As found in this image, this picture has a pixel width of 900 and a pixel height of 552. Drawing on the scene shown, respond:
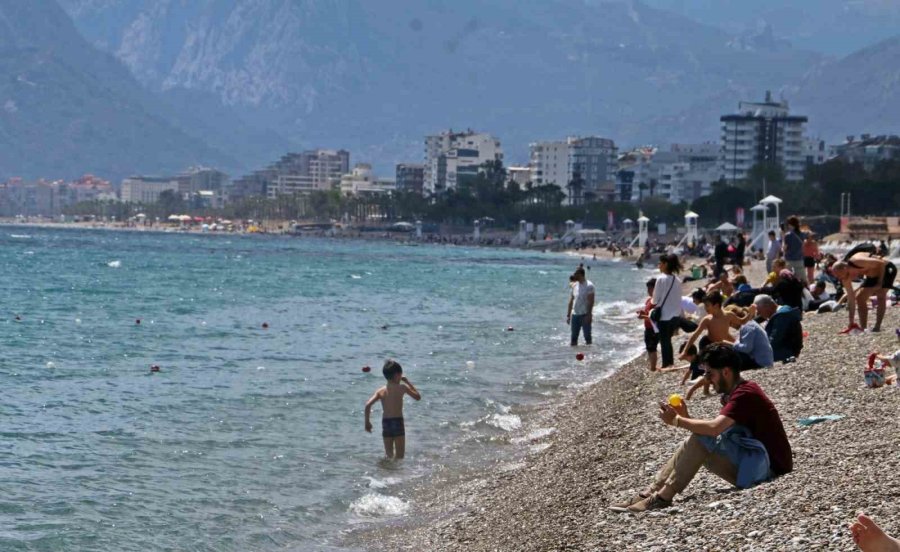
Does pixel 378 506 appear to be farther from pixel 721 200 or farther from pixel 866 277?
pixel 721 200

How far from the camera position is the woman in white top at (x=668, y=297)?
18.4 meters

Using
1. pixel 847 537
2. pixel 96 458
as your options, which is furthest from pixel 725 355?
pixel 96 458

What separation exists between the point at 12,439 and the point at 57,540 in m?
5.02

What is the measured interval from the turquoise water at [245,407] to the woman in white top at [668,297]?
7.03ft

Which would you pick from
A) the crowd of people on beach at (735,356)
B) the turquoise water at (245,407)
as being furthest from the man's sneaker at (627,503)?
the turquoise water at (245,407)

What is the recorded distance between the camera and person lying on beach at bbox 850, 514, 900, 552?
721 cm

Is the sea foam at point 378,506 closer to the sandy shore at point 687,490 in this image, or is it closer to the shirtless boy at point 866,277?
the sandy shore at point 687,490

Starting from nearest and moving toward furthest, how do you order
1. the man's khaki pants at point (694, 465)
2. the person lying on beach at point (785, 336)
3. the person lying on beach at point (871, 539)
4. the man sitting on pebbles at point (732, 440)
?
the person lying on beach at point (871, 539) < the man sitting on pebbles at point (732, 440) < the man's khaki pants at point (694, 465) < the person lying on beach at point (785, 336)

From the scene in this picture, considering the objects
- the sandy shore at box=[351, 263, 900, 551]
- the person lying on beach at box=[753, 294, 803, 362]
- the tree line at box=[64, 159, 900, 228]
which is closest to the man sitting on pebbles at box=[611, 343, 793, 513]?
the sandy shore at box=[351, 263, 900, 551]

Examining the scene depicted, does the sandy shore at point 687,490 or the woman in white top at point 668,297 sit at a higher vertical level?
the woman in white top at point 668,297

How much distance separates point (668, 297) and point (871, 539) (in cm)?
1130

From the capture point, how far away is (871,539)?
23.8 feet

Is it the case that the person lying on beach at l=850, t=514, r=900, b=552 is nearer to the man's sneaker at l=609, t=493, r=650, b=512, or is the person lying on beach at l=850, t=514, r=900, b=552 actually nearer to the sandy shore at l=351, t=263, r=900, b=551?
the sandy shore at l=351, t=263, r=900, b=551

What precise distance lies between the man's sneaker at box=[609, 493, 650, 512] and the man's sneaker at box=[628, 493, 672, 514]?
0.23ft
